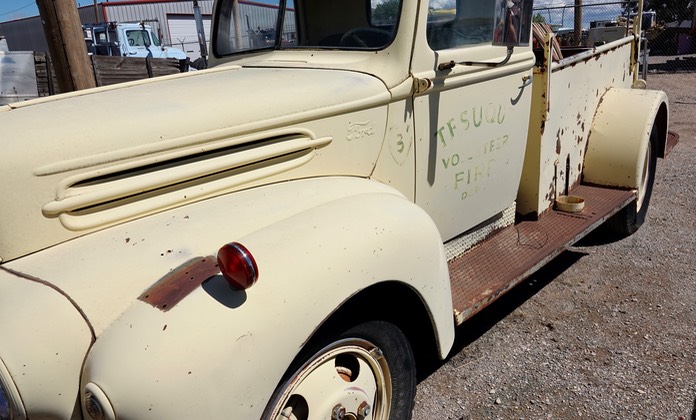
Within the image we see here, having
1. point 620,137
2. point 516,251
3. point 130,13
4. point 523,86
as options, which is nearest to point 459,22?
point 523,86

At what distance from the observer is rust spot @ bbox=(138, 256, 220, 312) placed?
1528 millimetres

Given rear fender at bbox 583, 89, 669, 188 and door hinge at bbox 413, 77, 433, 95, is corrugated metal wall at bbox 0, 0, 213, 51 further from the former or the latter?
door hinge at bbox 413, 77, 433, 95

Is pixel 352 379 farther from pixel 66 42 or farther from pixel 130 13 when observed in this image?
pixel 130 13

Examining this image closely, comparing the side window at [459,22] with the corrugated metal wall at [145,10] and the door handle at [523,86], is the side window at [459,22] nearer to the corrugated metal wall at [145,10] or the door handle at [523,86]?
the door handle at [523,86]

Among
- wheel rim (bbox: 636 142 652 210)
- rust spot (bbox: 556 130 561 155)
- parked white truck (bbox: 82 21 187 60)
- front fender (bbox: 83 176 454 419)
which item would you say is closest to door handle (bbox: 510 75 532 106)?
rust spot (bbox: 556 130 561 155)

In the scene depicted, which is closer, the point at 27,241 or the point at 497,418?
the point at 27,241

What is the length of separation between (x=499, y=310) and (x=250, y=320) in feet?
7.59

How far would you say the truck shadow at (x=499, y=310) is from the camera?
2.99 m

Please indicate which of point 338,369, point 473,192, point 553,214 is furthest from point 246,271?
point 553,214

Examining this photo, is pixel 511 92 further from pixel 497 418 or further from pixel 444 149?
pixel 497 418

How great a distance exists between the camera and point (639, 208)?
4504 mm

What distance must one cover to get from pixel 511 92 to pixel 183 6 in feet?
109

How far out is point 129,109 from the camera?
196 centimetres

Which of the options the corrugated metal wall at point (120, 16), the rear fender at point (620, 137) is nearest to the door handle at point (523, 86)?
the rear fender at point (620, 137)
